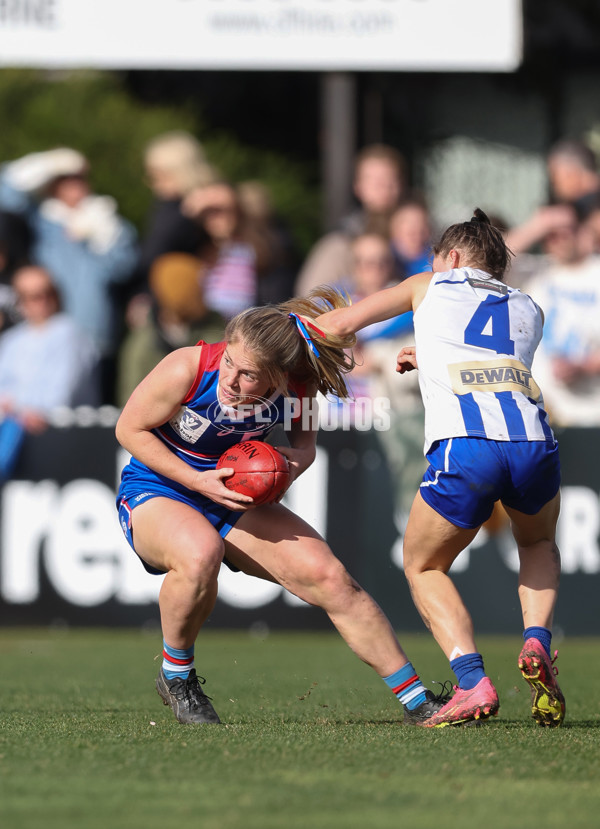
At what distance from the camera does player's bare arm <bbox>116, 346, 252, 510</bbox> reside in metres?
4.88

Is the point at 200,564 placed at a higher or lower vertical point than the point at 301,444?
lower

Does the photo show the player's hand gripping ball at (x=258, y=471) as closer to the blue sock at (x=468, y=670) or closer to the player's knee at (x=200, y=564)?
the player's knee at (x=200, y=564)

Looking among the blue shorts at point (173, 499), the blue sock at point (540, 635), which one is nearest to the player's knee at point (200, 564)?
the blue shorts at point (173, 499)

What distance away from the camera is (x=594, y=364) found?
926cm

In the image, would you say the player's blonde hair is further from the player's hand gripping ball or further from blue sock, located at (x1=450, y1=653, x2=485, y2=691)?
blue sock, located at (x1=450, y1=653, x2=485, y2=691)

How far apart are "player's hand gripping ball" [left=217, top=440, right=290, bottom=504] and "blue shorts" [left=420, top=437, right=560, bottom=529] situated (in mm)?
535

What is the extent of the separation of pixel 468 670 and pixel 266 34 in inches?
304

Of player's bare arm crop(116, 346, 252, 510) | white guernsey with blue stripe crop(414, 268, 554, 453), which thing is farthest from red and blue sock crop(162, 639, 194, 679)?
white guernsey with blue stripe crop(414, 268, 554, 453)

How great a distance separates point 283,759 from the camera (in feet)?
13.2

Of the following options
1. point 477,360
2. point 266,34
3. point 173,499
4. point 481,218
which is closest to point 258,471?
point 173,499

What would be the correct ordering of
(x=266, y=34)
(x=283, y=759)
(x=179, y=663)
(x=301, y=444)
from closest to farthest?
(x=283, y=759) → (x=179, y=663) → (x=301, y=444) → (x=266, y=34)

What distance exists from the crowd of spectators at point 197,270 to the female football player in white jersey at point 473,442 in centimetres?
395

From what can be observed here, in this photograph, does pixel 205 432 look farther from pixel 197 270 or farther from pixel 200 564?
pixel 197 270

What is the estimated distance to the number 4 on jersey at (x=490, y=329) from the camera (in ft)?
15.8
